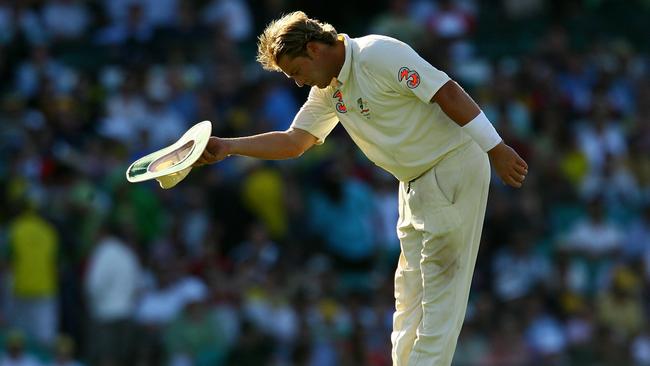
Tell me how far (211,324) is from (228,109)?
2551 mm

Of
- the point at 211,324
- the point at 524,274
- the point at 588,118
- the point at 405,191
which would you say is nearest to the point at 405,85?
the point at 405,191

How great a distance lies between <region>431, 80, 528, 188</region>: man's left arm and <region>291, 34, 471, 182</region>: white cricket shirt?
0.21ft

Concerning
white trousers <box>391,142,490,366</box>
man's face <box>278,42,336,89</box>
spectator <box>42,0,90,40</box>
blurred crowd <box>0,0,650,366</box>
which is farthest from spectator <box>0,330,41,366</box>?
man's face <box>278,42,336,89</box>

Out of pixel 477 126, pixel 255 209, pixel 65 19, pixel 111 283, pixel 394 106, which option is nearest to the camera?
pixel 477 126

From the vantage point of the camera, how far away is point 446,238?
6965 millimetres

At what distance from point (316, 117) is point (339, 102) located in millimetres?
317

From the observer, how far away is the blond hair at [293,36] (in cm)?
679

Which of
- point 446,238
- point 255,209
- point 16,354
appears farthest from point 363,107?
point 255,209

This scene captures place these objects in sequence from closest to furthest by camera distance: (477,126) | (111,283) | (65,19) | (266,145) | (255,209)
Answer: (477,126)
(266,145)
(111,283)
(255,209)
(65,19)

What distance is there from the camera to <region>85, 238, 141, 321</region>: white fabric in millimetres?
12750

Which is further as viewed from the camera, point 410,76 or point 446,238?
point 446,238

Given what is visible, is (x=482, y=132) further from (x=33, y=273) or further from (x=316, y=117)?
(x=33, y=273)

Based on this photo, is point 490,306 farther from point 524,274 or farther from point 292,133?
point 292,133

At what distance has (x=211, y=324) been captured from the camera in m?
12.8
